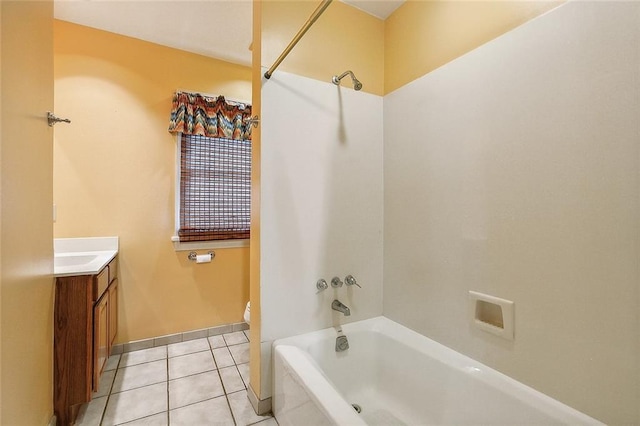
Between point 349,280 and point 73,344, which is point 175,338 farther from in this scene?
point 349,280

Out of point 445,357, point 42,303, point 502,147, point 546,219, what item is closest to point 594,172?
point 546,219

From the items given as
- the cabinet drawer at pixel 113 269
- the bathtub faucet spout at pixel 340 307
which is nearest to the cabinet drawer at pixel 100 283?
the cabinet drawer at pixel 113 269

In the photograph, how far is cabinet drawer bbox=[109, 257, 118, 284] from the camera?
1.99 metres

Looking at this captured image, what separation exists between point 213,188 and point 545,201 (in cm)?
236

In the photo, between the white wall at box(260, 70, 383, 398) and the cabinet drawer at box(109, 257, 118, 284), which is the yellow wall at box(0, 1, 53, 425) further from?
the white wall at box(260, 70, 383, 398)

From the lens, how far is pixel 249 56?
8.43 feet

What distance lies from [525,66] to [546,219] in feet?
2.17

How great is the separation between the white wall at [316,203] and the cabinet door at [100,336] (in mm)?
959

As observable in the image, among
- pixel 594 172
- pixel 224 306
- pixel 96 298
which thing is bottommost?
A: pixel 224 306

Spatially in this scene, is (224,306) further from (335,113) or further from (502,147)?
(502,147)

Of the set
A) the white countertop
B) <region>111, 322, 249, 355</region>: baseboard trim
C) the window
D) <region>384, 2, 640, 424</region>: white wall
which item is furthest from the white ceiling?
<region>111, 322, 249, 355</region>: baseboard trim

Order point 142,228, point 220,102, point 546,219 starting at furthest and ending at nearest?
point 220,102 < point 142,228 < point 546,219

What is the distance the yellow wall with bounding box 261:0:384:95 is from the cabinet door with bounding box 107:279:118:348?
1.91 metres

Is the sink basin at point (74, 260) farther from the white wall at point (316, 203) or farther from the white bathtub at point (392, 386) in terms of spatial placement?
the white bathtub at point (392, 386)
